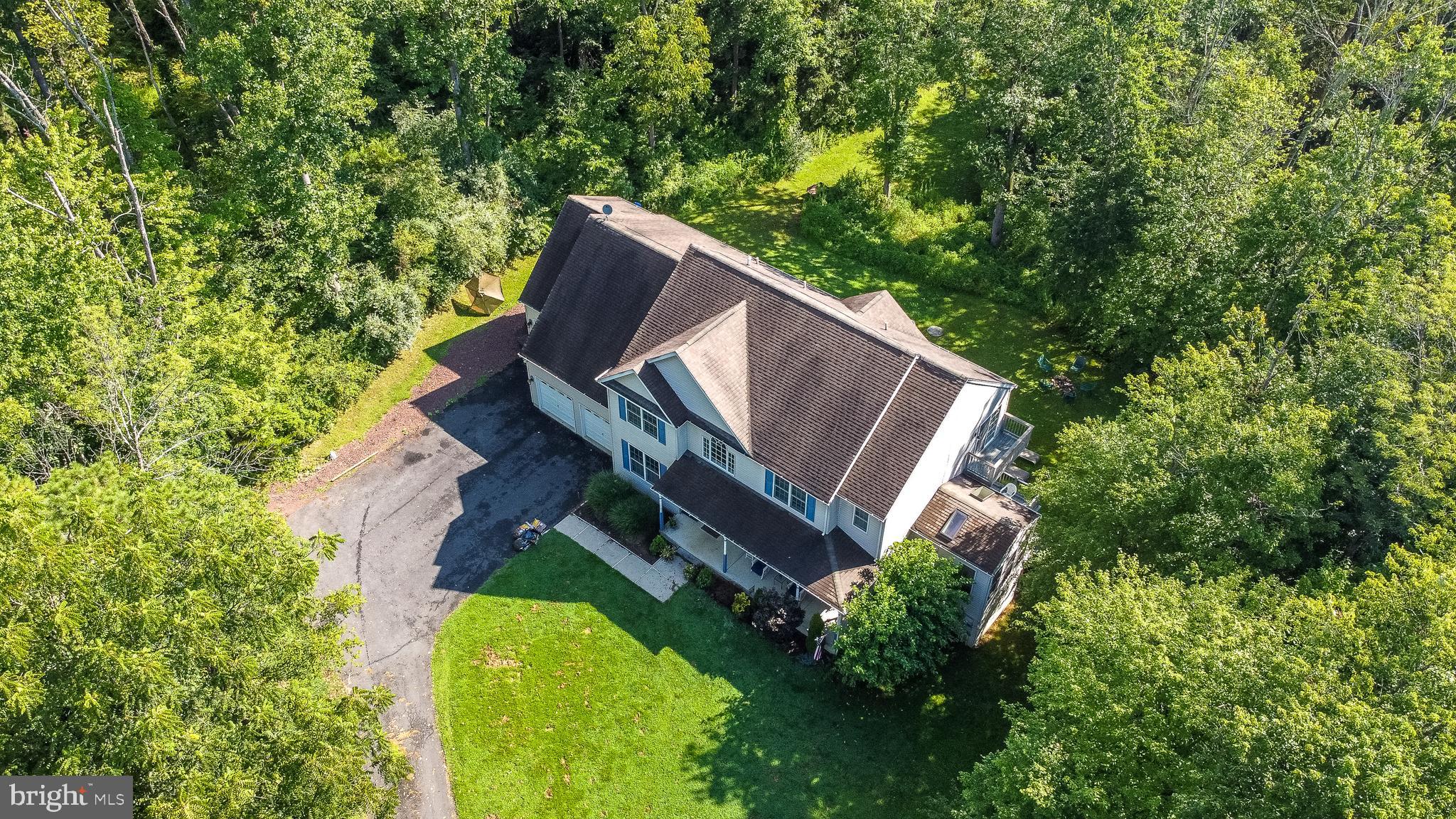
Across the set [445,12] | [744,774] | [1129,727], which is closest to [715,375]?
[744,774]

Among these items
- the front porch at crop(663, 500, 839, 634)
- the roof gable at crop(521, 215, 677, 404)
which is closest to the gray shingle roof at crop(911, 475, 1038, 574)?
the front porch at crop(663, 500, 839, 634)

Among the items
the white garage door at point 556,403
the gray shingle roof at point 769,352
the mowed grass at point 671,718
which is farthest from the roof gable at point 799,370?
the mowed grass at point 671,718

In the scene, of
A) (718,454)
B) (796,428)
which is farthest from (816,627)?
(718,454)

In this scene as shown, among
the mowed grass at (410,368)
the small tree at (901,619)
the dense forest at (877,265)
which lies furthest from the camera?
the mowed grass at (410,368)

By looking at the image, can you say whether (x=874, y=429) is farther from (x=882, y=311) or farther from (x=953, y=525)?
(x=882, y=311)

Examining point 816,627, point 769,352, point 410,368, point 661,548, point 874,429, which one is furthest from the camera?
point 410,368

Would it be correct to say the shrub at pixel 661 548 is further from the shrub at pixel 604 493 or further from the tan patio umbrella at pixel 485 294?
the tan patio umbrella at pixel 485 294

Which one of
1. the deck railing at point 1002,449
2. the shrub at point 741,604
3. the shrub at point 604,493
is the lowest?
the shrub at point 604,493
